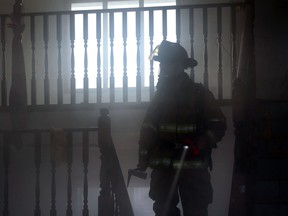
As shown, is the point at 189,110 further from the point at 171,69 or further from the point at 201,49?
the point at 201,49

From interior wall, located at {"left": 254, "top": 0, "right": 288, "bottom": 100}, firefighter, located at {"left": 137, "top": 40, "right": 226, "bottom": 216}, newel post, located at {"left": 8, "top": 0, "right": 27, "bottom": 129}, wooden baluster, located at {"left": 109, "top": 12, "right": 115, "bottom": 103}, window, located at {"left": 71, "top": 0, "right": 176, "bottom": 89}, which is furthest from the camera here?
window, located at {"left": 71, "top": 0, "right": 176, "bottom": 89}

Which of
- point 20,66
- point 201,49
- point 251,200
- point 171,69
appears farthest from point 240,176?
point 201,49

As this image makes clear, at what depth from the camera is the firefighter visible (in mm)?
2535

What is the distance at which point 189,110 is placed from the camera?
257cm

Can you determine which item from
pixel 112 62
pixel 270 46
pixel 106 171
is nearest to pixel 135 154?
pixel 112 62

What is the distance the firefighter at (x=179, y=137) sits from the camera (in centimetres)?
254

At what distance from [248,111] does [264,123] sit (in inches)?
11.7

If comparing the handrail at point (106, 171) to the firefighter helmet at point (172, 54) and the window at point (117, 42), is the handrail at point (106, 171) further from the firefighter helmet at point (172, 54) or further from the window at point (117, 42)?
the window at point (117, 42)

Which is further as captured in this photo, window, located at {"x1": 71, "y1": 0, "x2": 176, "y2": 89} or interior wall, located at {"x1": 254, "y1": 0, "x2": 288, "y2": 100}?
window, located at {"x1": 71, "y1": 0, "x2": 176, "y2": 89}

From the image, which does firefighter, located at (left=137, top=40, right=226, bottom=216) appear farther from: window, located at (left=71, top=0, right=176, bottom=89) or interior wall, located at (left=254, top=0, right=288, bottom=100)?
interior wall, located at (left=254, top=0, right=288, bottom=100)

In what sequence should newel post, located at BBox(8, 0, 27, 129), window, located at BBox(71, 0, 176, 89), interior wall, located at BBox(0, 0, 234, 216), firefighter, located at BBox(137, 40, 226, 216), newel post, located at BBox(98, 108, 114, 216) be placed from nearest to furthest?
1. firefighter, located at BBox(137, 40, 226, 216)
2. newel post, located at BBox(98, 108, 114, 216)
3. newel post, located at BBox(8, 0, 27, 129)
4. interior wall, located at BBox(0, 0, 234, 216)
5. window, located at BBox(71, 0, 176, 89)

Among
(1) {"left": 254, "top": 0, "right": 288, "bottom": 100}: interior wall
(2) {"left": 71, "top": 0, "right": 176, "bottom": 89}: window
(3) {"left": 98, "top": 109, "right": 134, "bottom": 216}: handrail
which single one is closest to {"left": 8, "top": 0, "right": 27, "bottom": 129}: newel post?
(2) {"left": 71, "top": 0, "right": 176, "bottom": 89}: window

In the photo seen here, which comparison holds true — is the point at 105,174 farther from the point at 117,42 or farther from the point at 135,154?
the point at 117,42

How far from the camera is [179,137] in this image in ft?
8.41
